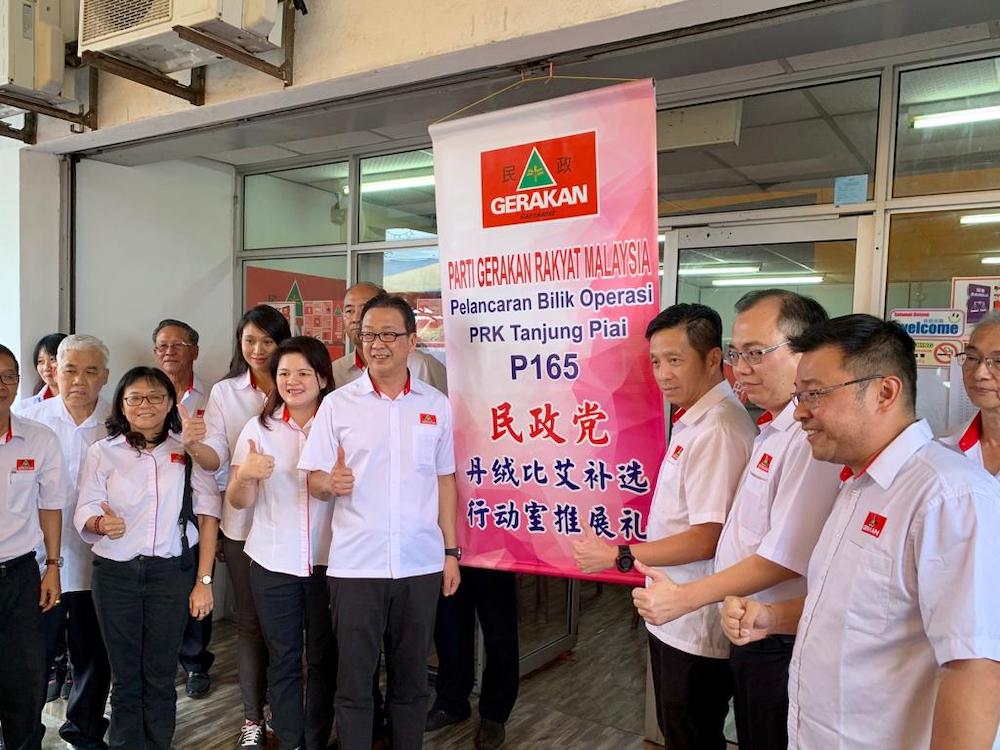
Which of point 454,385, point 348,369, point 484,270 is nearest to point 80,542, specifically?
point 348,369

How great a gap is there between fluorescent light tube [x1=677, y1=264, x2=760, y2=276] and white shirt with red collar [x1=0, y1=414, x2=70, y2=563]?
8.23ft

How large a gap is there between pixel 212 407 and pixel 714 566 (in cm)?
197

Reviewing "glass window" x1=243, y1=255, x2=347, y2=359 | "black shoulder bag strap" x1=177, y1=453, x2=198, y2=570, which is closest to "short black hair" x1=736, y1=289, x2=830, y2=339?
"black shoulder bag strap" x1=177, y1=453, x2=198, y2=570

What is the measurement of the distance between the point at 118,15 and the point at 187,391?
5.30 ft

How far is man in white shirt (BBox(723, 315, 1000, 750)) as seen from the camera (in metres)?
1.03

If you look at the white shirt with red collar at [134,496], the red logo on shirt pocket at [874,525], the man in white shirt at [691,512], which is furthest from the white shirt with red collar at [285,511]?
the red logo on shirt pocket at [874,525]

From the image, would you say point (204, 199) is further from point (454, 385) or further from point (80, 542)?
point (454, 385)

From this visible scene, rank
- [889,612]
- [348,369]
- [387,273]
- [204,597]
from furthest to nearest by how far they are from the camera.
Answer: [387,273] < [348,369] < [204,597] < [889,612]

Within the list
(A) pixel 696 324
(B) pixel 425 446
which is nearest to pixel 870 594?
(A) pixel 696 324

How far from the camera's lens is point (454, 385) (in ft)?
7.59

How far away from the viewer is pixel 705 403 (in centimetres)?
182

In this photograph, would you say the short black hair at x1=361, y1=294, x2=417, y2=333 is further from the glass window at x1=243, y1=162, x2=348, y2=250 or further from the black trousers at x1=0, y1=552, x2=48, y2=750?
the glass window at x1=243, y1=162, x2=348, y2=250

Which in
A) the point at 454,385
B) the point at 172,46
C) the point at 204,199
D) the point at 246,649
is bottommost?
the point at 246,649

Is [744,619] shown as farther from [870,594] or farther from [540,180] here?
[540,180]
